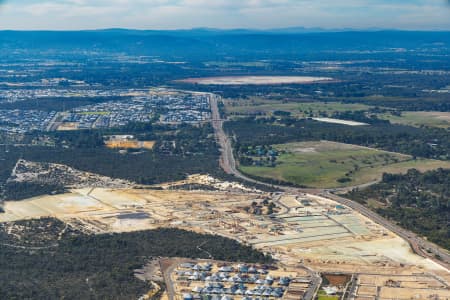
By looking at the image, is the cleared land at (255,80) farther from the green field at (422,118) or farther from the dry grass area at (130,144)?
the dry grass area at (130,144)

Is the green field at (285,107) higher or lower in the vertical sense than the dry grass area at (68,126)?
higher

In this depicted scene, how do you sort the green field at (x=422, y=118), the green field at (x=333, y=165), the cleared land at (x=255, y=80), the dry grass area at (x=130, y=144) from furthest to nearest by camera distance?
the cleared land at (x=255, y=80), the green field at (x=422, y=118), the dry grass area at (x=130, y=144), the green field at (x=333, y=165)

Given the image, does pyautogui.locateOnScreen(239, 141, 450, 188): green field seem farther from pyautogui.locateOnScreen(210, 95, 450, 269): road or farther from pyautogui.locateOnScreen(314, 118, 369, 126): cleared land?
pyautogui.locateOnScreen(314, 118, 369, 126): cleared land

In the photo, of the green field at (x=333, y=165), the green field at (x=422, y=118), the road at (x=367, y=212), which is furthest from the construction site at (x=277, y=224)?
the green field at (x=422, y=118)

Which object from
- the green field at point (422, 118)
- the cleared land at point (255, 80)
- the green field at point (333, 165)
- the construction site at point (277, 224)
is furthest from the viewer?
the cleared land at point (255, 80)

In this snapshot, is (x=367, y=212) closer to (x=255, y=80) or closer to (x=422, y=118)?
(x=422, y=118)

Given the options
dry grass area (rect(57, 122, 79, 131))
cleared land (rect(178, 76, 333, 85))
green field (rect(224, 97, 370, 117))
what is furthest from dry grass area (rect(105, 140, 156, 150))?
cleared land (rect(178, 76, 333, 85))

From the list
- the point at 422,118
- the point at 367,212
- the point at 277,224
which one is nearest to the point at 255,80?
the point at 422,118

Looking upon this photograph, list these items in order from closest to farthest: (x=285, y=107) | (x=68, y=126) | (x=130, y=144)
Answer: (x=130, y=144), (x=68, y=126), (x=285, y=107)
